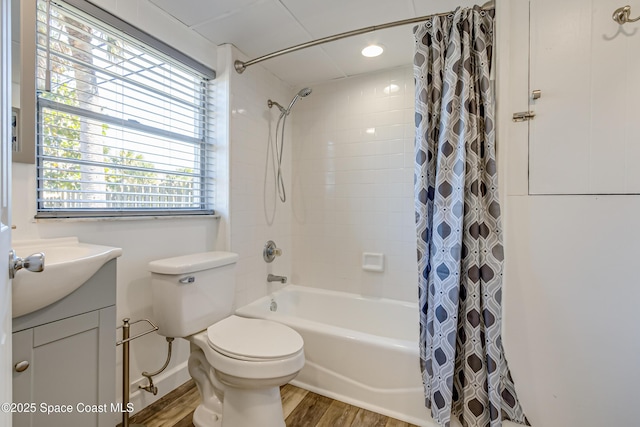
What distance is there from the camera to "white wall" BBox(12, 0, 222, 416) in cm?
115

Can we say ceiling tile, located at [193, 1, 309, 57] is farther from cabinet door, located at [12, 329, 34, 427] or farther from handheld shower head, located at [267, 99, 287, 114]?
cabinet door, located at [12, 329, 34, 427]

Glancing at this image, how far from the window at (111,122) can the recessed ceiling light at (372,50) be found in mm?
1060

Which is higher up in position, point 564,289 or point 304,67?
point 304,67

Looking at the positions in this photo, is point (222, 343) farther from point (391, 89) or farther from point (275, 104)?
point (391, 89)

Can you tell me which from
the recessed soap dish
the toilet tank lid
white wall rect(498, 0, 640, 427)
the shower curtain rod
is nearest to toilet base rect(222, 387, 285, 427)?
the toilet tank lid

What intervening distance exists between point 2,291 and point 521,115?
1.81 m

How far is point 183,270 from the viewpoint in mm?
1433

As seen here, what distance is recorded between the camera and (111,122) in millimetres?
1436

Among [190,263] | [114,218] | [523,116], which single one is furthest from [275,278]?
[523,116]

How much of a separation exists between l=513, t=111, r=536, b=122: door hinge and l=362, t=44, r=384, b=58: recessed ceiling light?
41.6 inches

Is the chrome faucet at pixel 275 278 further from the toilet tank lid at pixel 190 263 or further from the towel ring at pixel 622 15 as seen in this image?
the towel ring at pixel 622 15

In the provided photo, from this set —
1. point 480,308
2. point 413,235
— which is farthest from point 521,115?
point 413,235

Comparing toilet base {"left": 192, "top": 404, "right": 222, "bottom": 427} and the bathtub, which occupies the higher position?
the bathtub

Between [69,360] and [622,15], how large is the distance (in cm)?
239
